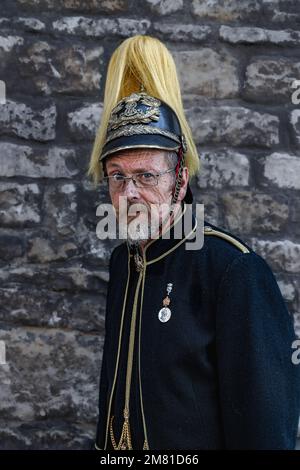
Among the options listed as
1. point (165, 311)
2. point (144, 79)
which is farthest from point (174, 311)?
point (144, 79)

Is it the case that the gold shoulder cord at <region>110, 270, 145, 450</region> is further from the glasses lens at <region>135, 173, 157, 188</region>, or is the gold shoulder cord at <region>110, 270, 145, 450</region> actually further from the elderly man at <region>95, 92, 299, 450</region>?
the glasses lens at <region>135, 173, 157, 188</region>

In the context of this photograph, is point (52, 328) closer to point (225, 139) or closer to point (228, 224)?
point (228, 224)

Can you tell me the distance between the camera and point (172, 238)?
2.03 m

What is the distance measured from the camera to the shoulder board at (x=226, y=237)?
6.20 ft

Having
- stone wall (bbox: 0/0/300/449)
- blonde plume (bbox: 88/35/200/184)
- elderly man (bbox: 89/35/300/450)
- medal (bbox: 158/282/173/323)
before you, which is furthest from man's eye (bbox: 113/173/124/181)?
stone wall (bbox: 0/0/300/449)

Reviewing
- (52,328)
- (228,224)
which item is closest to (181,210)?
(228,224)

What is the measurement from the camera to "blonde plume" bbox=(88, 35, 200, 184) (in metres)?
2.13

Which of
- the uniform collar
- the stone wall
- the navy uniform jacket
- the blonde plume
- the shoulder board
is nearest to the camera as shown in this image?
the navy uniform jacket

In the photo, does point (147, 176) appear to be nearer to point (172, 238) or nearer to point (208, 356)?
point (172, 238)

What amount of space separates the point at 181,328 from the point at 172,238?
1.01 ft

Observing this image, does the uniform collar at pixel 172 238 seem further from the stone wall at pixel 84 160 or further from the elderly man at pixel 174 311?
the stone wall at pixel 84 160

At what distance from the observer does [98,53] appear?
3.02 metres

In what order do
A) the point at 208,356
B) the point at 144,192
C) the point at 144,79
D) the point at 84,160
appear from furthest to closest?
the point at 84,160
the point at 144,79
the point at 144,192
the point at 208,356

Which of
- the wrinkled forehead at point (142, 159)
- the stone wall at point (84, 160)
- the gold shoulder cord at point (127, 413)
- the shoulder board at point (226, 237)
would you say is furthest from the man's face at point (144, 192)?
the stone wall at point (84, 160)
